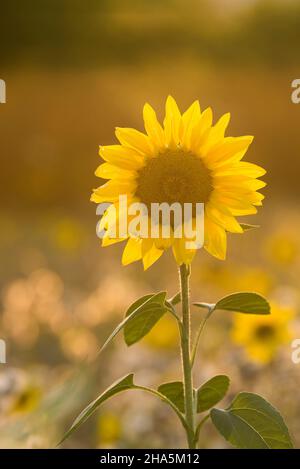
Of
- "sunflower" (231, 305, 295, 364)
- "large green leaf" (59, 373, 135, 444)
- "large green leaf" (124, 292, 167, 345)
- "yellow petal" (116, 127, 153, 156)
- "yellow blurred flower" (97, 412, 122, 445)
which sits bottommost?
Result: "yellow blurred flower" (97, 412, 122, 445)

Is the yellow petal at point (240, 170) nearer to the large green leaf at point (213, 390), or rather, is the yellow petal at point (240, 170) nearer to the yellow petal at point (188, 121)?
the yellow petal at point (188, 121)

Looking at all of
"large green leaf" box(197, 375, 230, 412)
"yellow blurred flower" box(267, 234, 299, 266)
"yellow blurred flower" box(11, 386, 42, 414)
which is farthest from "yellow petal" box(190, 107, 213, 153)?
"yellow blurred flower" box(267, 234, 299, 266)

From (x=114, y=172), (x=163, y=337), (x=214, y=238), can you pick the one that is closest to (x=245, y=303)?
(x=214, y=238)

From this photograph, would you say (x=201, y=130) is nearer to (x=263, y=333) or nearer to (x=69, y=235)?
(x=263, y=333)

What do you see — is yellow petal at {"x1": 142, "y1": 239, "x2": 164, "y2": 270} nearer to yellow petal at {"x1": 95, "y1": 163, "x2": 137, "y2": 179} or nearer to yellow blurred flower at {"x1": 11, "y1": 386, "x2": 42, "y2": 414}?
yellow petal at {"x1": 95, "y1": 163, "x2": 137, "y2": 179}

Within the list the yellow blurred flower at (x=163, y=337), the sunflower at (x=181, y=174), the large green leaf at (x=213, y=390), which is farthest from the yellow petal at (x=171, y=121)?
the yellow blurred flower at (x=163, y=337)

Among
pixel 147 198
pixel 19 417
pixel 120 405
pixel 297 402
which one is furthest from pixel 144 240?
pixel 120 405
